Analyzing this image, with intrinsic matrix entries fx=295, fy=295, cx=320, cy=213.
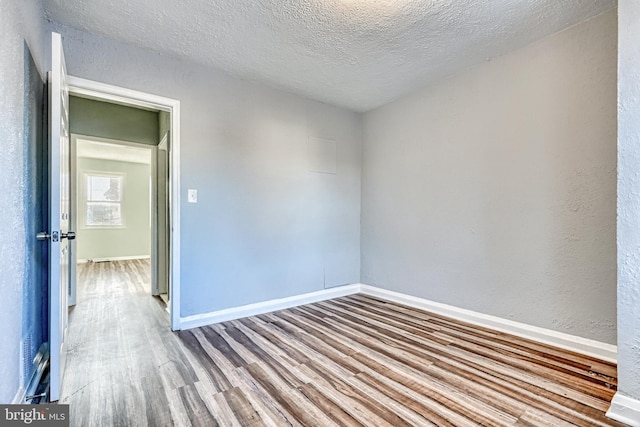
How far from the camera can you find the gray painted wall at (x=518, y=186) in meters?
2.18

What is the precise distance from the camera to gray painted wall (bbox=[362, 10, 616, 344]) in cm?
218

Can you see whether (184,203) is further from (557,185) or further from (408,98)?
(557,185)

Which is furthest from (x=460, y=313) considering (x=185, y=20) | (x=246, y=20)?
(x=185, y=20)

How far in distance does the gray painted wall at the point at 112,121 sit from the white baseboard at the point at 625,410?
501 centimetres

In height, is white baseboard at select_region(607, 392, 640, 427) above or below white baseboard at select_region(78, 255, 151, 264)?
above

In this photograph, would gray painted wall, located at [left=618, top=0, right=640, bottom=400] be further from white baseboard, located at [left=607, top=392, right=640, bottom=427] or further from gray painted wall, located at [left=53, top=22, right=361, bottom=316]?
gray painted wall, located at [left=53, top=22, right=361, bottom=316]

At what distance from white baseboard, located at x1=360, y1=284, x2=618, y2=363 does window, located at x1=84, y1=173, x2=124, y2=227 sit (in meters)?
7.16

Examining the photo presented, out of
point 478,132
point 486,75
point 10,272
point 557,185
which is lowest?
point 10,272

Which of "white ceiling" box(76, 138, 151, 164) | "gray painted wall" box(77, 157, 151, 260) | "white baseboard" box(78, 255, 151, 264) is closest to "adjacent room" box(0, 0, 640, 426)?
"white ceiling" box(76, 138, 151, 164)

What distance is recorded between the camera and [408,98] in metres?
3.51

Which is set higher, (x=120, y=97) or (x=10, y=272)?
(x=120, y=97)

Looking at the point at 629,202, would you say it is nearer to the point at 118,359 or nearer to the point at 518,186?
the point at 518,186

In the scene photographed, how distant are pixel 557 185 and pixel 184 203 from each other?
10.6 ft

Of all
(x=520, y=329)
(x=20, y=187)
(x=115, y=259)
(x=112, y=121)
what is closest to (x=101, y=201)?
(x=115, y=259)
